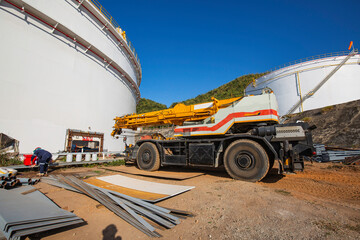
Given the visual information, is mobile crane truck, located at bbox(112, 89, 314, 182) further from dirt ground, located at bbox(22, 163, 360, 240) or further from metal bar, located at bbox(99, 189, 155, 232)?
metal bar, located at bbox(99, 189, 155, 232)

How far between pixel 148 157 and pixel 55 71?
8185mm

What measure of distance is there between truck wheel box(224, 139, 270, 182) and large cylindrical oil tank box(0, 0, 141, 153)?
10433 mm

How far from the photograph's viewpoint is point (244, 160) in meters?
5.49

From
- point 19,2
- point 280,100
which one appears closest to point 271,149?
point 19,2

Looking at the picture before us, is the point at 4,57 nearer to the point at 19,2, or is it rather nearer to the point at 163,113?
the point at 19,2

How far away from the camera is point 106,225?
9.32ft

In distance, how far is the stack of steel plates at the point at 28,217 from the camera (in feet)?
7.14

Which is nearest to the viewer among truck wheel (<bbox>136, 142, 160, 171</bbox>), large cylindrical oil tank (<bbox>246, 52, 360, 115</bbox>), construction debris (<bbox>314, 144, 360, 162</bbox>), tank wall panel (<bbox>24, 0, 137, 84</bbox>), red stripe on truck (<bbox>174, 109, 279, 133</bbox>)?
red stripe on truck (<bbox>174, 109, 279, 133</bbox>)

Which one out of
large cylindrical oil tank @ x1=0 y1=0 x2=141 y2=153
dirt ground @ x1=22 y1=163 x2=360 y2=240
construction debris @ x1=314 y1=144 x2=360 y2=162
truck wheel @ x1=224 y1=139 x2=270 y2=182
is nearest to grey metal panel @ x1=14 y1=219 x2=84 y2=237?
dirt ground @ x1=22 y1=163 x2=360 y2=240

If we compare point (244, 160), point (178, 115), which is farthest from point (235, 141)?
point (178, 115)

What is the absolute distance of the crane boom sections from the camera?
281 inches

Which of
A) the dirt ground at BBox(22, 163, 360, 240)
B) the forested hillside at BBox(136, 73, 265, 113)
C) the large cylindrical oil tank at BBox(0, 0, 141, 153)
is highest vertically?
the forested hillside at BBox(136, 73, 265, 113)

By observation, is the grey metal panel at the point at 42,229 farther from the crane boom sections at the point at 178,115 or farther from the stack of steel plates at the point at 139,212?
the crane boom sections at the point at 178,115

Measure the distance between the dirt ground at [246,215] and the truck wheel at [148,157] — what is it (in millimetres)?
3761
